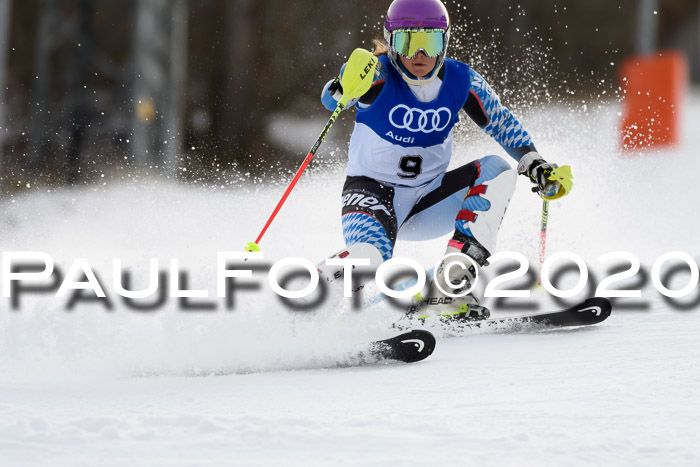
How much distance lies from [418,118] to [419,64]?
0.21 m

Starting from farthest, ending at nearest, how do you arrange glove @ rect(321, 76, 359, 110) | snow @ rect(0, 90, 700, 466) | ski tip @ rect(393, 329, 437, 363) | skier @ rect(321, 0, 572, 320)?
glove @ rect(321, 76, 359, 110), skier @ rect(321, 0, 572, 320), ski tip @ rect(393, 329, 437, 363), snow @ rect(0, 90, 700, 466)

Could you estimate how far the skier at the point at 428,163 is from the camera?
11.5ft

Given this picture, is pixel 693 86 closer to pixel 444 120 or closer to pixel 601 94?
pixel 601 94

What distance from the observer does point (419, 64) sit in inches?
140

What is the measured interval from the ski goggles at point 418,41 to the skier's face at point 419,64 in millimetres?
16

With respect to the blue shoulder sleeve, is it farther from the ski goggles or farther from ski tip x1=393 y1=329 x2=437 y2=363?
ski tip x1=393 y1=329 x2=437 y2=363

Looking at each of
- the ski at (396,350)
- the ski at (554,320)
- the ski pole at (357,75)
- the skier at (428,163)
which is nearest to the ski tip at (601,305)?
the ski at (554,320)

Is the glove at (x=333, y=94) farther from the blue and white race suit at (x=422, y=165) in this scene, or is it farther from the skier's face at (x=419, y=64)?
the skier's face at (x=419, y=64)

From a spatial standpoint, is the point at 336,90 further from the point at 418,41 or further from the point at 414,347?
the point at 414,347

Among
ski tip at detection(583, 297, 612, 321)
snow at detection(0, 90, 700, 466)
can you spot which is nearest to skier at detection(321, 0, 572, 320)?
snow at detection(0, 90, 700, 466)

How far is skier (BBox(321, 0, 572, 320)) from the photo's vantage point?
350 cm

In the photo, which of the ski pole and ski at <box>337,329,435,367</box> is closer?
ski at <box>337,329,435,367</box>

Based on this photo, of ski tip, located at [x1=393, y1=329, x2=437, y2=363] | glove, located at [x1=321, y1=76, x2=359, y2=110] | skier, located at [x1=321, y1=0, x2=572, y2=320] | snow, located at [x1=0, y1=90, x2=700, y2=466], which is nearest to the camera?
snow, located at [x1=0, y1=90, x2=700, y2=466]

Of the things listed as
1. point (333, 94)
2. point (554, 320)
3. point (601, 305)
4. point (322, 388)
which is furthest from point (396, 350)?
point (333, 94)
